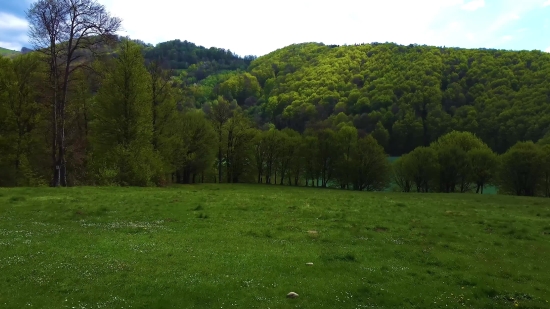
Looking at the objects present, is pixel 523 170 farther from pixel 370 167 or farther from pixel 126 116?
pixel 126 116

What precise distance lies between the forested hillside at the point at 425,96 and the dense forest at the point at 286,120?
21.7 inches

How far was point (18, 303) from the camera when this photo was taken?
373 inches

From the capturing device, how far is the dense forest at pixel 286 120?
126ft

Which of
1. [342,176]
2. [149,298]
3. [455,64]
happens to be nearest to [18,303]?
[149,298]

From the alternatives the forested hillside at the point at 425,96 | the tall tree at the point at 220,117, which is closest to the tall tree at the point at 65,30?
the tall tree at the point at 220,117

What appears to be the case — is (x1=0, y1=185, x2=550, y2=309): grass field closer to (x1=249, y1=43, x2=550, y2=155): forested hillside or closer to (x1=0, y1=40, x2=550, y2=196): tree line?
(x1=0, y1=40, x2=550, y2=196): tree line

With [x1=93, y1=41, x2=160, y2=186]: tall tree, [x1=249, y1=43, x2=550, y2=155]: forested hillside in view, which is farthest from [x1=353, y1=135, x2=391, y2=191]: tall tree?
[x1=93, y1=41, x2=160, y2=186]: tall tree

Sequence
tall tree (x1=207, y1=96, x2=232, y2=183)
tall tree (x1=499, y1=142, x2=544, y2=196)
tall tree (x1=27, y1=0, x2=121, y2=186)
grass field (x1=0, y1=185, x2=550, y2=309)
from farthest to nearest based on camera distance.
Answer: tall tree (x1=207, y1=96, x2=232, y2=183) < tall tree (x1=499, y1=142, x2=544, y2=196) < tall tree (x1=27, y1=0, x2=121, y2=186) < grass field (x1=0, y1=185, x2=550, y2=309)

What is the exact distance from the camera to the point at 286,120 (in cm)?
15400

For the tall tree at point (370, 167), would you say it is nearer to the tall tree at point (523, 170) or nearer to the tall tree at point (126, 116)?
the tall tree at point (523, 170)

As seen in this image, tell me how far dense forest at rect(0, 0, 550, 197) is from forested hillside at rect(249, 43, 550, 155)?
55 cm

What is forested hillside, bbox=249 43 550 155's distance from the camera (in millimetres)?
116000

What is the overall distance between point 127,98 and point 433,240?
111 feet

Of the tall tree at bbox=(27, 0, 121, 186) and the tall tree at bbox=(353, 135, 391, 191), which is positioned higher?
the tall tree at bbox=(27, 0, 121, 186)
